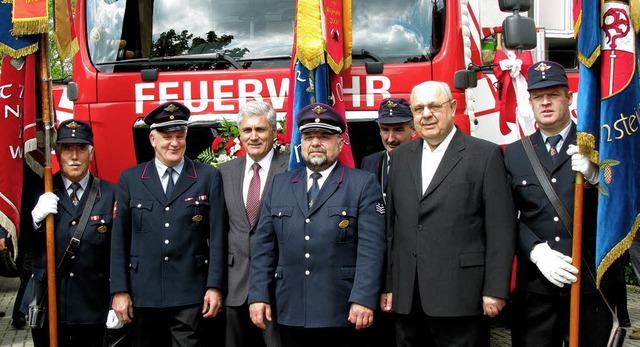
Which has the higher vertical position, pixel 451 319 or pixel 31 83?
pixel 31 83

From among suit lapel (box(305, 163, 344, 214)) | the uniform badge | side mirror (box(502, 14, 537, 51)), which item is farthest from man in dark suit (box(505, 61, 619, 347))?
side mirror (box(502, 14, 537, 51))

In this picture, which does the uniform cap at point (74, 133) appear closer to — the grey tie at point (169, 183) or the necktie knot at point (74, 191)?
the necktie knot at point (74, 191)

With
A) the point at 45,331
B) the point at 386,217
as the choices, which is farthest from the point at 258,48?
the point at 45,331

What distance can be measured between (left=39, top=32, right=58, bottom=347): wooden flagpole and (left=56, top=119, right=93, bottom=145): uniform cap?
9 centimetres

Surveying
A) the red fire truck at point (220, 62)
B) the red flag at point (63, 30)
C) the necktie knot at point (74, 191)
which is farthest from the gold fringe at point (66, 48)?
the necktie knot at point (74, 191)

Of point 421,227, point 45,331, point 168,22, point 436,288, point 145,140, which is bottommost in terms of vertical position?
point 45,331

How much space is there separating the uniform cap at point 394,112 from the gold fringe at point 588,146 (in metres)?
1.16

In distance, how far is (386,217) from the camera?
3.76 metres

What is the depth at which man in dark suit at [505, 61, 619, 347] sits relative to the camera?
11.8 ft

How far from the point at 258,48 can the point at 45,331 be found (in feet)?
6.97

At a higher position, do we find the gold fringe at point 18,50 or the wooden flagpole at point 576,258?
the gold fringe at point 18,50

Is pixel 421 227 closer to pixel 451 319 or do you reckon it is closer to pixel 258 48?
pixel 451 319

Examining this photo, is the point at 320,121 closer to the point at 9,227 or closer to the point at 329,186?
the point at 329,186

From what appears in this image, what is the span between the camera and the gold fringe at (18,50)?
4.30 meters
